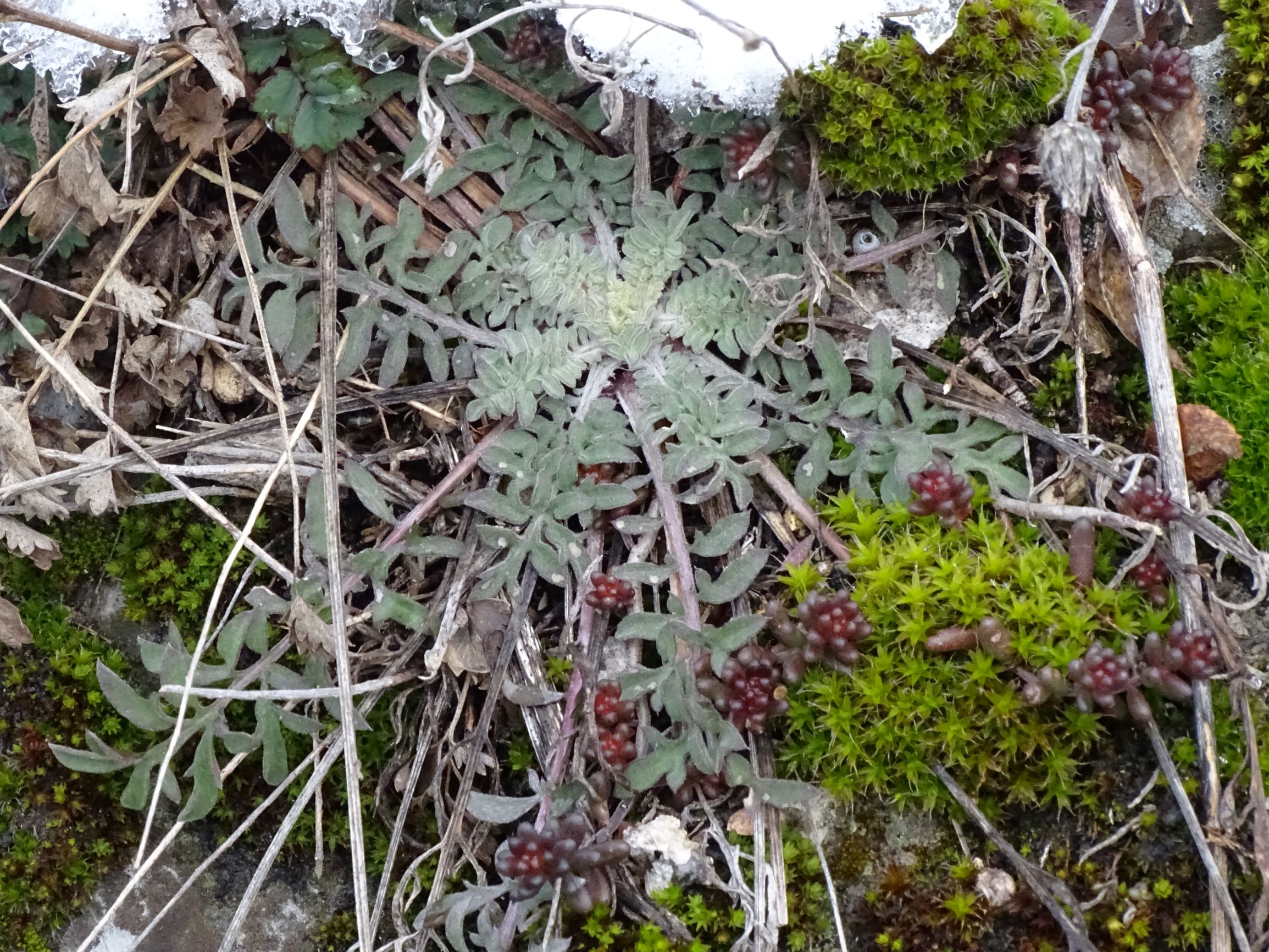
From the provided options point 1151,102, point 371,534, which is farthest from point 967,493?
point 371,534

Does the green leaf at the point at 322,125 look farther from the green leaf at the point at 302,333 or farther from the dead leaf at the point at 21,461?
the dead leaf at the point at 21,461

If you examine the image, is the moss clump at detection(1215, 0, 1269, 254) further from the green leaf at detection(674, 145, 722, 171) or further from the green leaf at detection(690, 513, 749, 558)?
the green leaf at detection(690, 513, 749, 558)

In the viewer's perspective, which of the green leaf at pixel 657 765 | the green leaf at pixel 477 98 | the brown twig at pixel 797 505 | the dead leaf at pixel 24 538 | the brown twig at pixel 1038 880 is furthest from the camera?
the green leaf at pixel 477 98

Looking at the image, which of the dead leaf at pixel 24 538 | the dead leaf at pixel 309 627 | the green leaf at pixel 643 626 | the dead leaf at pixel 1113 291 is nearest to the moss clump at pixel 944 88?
the dead leaf at pixel 1113 291

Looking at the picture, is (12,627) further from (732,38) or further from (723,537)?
(732,38)

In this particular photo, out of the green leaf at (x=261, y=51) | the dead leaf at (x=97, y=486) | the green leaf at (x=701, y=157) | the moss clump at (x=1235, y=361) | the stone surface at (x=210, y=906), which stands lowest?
the stone surface at (x=210, y=906)

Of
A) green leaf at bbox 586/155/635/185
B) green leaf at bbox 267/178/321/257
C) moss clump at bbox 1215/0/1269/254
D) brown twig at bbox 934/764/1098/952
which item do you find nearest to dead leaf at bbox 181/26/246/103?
green leaf at bbox 267/178/321/257

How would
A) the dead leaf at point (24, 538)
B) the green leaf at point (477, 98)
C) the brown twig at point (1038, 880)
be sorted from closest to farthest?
1. the brown twig at point (1038, 880)
2. the dead leaf at point (24, 538)
3. the green leaf at point (477, 98)

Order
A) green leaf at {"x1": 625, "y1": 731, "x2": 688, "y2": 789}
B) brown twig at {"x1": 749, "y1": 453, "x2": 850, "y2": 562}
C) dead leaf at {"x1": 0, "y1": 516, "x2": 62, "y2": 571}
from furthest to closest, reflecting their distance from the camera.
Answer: dead leaf at {"x1": 0, "y1": 516, "x2": 62, "y2": 571} < brown twig at {"x1": 749, "y1": 453, "x2": 850, "y2": 562} < green leaf at {"x1": 625, "y1": 731, "x2": 688, "y2": 789}
